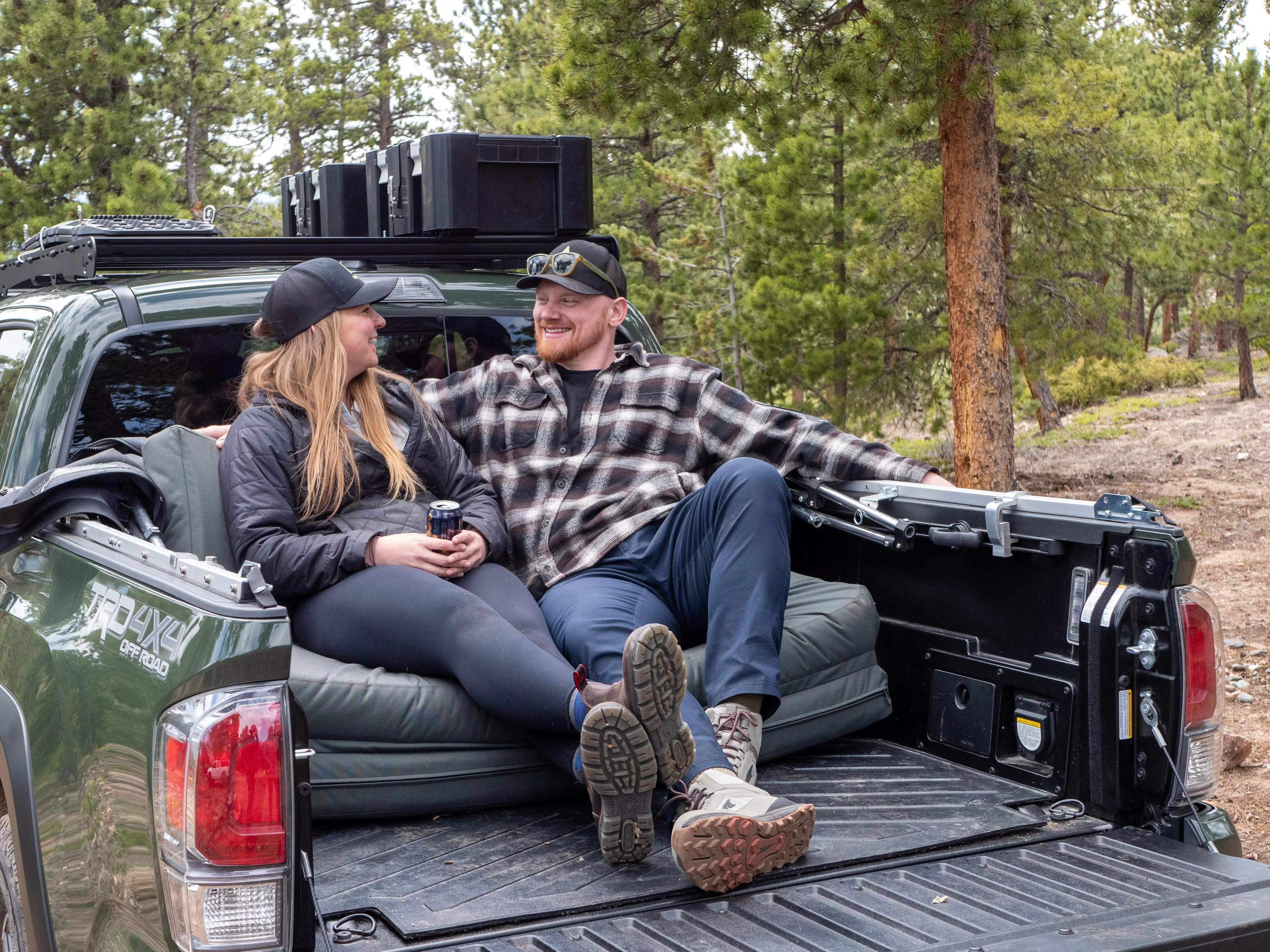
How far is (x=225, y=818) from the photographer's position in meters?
1.88

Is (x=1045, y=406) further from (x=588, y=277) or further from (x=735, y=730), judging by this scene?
(x=735, y=730)

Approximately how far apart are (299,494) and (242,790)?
1.45m

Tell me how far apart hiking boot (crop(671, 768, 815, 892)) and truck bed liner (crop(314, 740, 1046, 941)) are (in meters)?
0.06

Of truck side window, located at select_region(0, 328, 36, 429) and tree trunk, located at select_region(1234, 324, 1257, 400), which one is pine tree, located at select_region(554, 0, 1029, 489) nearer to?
truck side window, located at select_region(0, 328, 36, 429)

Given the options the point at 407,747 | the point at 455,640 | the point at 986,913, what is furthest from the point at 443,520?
the point at 986,913

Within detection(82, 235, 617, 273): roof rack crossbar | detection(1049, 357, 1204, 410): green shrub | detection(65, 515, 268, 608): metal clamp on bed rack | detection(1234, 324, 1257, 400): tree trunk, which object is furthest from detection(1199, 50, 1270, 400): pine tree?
detection(65, 515, 268, 608): metal clamp on bed rack

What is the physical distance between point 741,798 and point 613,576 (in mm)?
1082

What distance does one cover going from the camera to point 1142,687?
2.67 metres

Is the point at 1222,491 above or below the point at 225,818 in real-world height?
below

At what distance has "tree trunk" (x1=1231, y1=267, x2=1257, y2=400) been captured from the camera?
2195cm

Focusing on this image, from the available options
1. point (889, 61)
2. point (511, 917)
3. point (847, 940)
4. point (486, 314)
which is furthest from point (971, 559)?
point (889, 61)

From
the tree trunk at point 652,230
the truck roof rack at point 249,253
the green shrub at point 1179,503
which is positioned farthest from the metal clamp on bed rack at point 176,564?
the tree trunk at point 652,230

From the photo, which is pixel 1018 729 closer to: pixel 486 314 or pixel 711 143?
pixel 486 314

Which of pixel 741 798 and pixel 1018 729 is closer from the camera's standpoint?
pixel 741 798
